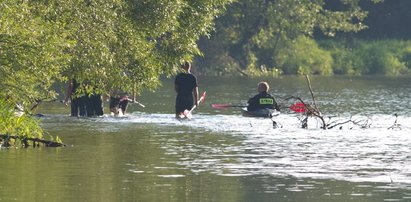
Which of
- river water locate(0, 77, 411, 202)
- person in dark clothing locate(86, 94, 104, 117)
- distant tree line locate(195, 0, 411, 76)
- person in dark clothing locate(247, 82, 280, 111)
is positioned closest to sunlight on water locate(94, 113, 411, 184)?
river water locate(0, 77, 411, 202)

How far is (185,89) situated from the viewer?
3794cm

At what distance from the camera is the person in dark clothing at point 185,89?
123 ft

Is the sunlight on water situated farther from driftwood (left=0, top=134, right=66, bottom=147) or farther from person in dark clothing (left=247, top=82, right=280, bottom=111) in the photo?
driftwood (left=0, top=134, right=66, bottom=147)

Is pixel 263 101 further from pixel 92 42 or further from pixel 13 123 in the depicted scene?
pixel 13 123

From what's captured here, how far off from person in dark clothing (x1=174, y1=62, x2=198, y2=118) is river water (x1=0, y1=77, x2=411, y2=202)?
51 cm

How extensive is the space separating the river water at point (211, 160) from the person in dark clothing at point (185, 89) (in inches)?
20.0

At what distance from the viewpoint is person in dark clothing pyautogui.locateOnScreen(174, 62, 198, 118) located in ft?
123

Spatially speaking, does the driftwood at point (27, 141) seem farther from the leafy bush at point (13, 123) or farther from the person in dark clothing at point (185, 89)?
the person in dark clothing at point (185, 89)

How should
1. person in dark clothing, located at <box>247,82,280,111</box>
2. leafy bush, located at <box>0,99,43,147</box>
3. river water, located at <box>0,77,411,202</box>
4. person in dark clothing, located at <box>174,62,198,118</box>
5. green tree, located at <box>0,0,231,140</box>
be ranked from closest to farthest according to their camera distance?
river water, located at <box>0,77,411,202</box> → green tree, located at <box>0,0,231,140</box> → leafy bush, located at <box>0,99,43,147</box> → person in dark clothing, located at <box>174,62,198,118</box> → person in dark clothing, located at <box>247,82,280,111</box>

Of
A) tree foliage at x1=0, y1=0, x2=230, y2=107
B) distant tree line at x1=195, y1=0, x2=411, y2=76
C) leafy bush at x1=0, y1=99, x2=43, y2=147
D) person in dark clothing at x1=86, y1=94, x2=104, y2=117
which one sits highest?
distant tree line at x1=195, y1=0, x2=411, y2=76

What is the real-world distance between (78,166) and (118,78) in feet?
27.1

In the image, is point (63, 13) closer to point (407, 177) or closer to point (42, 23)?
point (42, 23)

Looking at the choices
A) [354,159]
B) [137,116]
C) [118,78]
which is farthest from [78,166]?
[137,116]

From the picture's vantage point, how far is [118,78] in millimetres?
32906
